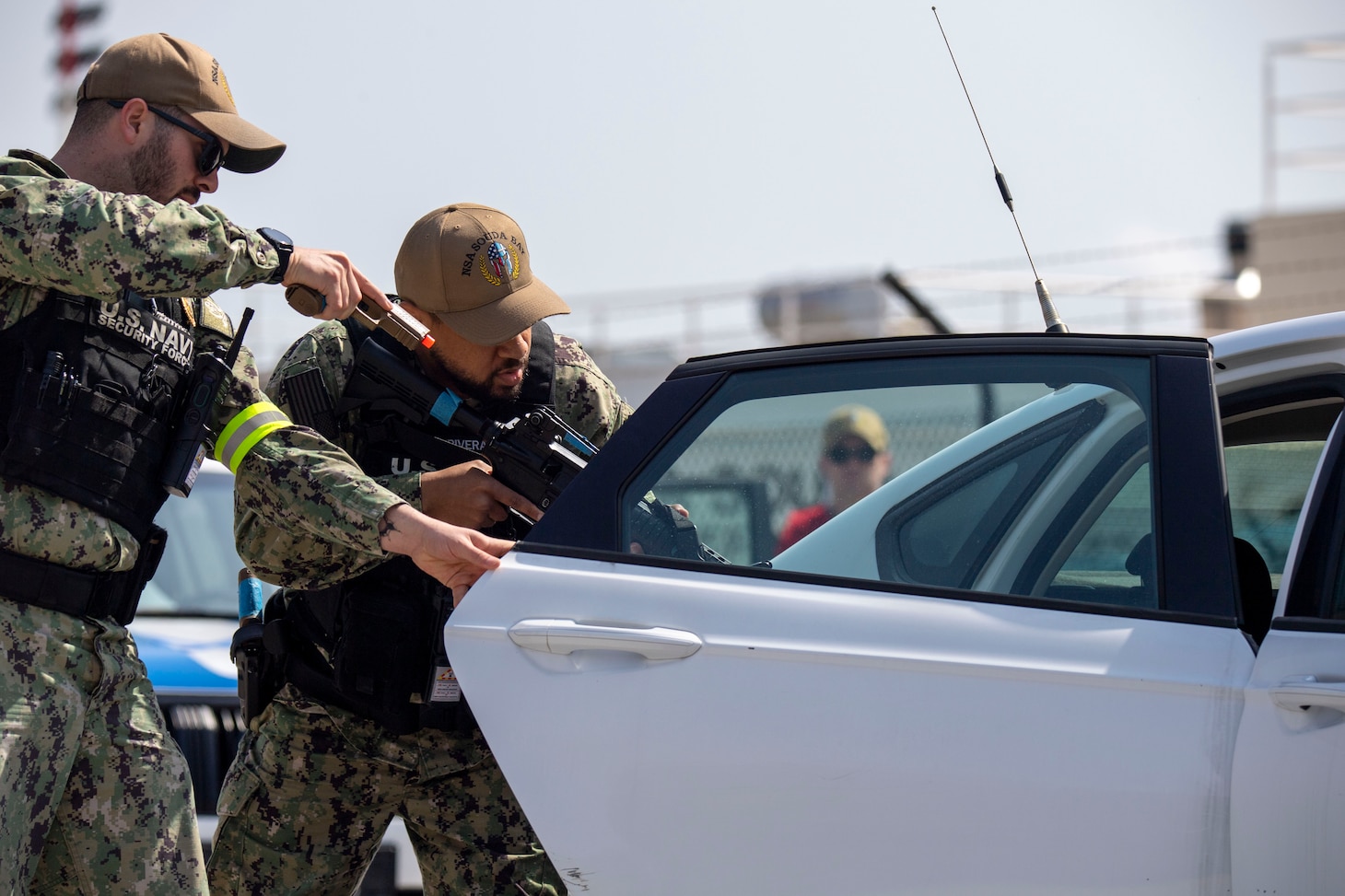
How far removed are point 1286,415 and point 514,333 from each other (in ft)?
5.11

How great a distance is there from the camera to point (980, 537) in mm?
2043

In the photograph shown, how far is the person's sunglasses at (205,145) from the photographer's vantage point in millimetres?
2334

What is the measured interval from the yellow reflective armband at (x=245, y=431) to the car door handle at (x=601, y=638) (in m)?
0.80

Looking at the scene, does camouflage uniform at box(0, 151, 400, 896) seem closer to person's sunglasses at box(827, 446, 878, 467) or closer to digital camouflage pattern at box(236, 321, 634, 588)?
digital camouflage pattern at box(236, 321, 634, 588)

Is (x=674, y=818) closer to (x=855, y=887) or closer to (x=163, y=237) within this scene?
(x=855, y=887)

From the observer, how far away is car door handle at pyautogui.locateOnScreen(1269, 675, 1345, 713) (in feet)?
5.64

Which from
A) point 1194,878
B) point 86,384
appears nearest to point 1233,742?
point 1194,878

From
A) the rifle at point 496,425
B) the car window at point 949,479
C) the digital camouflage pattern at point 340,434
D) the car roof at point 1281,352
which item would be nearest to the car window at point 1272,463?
the car roof at point 1281,352

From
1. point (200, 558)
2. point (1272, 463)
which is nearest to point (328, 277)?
point (1272, 463)

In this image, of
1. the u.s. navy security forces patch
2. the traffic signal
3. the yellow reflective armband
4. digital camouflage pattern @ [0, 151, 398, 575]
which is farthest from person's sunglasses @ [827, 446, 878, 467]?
the traffic signal

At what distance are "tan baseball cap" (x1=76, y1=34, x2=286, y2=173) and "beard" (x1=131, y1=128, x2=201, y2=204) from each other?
0.07 metres

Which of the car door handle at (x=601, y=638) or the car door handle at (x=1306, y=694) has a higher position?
the car door handle at (x=1306, y=694)

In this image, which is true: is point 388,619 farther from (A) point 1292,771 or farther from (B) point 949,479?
(A) point 1292,771

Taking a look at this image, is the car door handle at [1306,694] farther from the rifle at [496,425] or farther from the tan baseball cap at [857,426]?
the rifle at [496,425]
